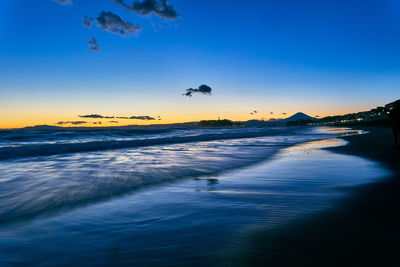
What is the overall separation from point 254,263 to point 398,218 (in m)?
1.79

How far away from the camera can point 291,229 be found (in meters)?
2.19

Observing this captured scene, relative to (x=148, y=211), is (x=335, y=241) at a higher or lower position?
higher

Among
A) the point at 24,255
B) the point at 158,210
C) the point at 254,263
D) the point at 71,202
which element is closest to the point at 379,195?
the point at 254,263

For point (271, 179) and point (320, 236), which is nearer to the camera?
point (320, 236)

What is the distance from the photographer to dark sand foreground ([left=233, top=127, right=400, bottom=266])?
5.24ft

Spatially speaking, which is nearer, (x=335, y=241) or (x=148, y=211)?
(x=335, y=241)

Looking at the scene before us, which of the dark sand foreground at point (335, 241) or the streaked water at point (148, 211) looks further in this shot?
the streaked water at point (148, 211)

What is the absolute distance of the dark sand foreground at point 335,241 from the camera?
1597 millimetres

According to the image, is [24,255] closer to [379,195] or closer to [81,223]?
[81,223]

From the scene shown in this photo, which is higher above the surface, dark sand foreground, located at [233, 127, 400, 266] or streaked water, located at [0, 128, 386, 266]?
dark sand foreground, located at [233, 127, 400, 266]

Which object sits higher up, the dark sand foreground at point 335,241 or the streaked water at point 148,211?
the dark sand foreground at point 335,241

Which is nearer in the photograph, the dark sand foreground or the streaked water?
the dark sand foreground

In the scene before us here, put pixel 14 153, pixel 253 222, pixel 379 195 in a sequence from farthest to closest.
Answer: pixel 14 153
pixel 379 195
pixel 253 222

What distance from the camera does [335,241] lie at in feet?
6.10
